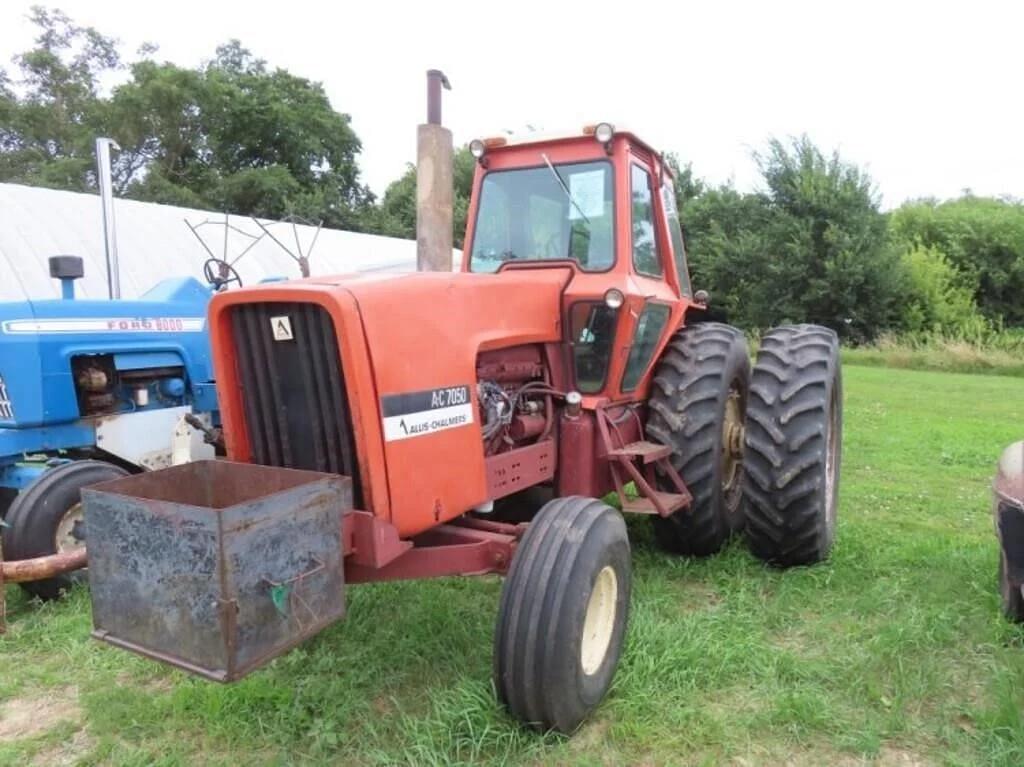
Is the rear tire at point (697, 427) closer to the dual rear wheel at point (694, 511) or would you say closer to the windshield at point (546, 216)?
the dual rear wheel at point (694, 511)

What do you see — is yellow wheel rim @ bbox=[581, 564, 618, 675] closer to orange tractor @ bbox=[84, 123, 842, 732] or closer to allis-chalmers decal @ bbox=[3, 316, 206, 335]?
orange tractor @ bbox=[84, 123, 842, 732]

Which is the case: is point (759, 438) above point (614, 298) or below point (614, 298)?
below

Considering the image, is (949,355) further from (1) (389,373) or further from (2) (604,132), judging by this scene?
(1) (389,373)

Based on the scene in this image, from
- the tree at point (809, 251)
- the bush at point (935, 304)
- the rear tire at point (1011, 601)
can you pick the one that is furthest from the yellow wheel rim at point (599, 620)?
the bush at point (935, 304)

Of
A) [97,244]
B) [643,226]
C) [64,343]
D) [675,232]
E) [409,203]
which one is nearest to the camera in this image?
[643,226]

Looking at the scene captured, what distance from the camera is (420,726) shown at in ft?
8.73

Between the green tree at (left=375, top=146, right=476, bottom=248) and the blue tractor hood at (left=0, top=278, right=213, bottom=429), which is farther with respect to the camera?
the green tree at (left=375, top=146, right=476, bottom=248)

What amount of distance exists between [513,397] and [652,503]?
35.4 inches

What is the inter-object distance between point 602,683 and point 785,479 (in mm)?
1543

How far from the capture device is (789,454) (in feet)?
12.6

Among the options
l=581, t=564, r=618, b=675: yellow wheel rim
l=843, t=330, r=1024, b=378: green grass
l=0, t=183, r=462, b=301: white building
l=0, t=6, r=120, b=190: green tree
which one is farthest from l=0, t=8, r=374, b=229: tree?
l=581, t=564, r=618, b=675: yellow wheel rim

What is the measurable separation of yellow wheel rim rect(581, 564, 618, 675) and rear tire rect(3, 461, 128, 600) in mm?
2331

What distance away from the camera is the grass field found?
2.60m

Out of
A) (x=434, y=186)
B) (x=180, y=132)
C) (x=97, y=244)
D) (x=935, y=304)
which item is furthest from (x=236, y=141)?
(x=434, y=186)
